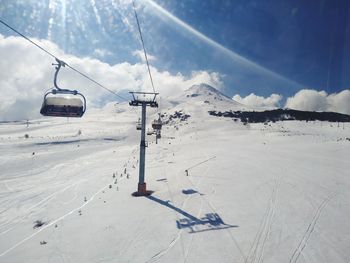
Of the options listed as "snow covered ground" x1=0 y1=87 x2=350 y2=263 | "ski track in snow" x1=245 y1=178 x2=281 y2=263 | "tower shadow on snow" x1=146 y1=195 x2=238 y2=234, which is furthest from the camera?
"tower shadow on snow" x1=146 y1=195 x2=238 y2=234

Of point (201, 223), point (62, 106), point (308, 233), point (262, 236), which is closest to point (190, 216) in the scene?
point (201, 223)

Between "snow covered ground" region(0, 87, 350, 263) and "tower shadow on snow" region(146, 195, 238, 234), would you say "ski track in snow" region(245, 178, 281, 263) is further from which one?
"tower shadow on snow" region(146, 195, 238, 234)

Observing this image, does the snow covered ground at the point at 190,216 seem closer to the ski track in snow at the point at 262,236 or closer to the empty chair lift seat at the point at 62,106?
the ski track in snow at the point at 262,236

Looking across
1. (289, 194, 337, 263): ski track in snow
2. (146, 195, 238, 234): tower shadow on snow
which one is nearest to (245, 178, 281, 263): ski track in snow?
(289, 194, 337, 263): ski track in snow

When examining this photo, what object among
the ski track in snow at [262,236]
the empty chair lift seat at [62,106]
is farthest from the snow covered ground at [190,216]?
the empty chair lift seat at [62,106]

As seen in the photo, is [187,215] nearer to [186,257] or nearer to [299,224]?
[186,257]

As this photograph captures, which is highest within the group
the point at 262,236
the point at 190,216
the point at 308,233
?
the point at 308,233

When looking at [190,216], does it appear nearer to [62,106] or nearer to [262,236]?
[262,236]

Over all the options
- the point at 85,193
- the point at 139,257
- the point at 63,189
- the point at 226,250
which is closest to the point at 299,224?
the point at 226,250

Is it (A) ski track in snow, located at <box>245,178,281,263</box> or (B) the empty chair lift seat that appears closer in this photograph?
(A) ski track in snow, located at <box>245,178,281,263</box>

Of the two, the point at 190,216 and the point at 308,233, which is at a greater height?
the point at 308,233

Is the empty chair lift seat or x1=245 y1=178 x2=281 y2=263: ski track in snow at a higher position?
the empty chair lift seat

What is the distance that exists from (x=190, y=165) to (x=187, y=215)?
500 inches

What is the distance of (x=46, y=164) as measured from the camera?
35.2 m
